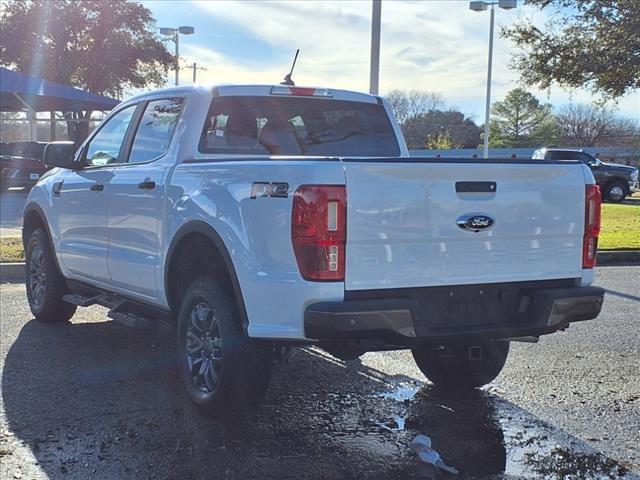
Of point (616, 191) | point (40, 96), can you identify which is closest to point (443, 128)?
point (616, 191)

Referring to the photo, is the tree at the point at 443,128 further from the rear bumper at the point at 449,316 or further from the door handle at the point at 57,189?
the rear bumper at the point at 449,316

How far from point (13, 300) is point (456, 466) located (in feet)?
19.1

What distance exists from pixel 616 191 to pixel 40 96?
20622mm

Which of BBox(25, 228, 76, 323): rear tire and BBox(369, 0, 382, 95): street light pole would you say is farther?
BBox(369, 0, 382, 95): street light pole

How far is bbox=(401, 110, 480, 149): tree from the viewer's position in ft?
274

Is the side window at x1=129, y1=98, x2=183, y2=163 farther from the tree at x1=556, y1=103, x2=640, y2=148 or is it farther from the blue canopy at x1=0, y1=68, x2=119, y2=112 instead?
the tree at x1=556, y1=103, x2=640, y2=148

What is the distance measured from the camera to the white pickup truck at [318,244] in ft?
11.5

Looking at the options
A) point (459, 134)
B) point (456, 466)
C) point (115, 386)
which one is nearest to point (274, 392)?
point (115, 386)

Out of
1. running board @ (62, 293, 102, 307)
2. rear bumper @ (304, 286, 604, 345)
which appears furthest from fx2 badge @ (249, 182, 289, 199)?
running board @ (62, 293, 102, 307)

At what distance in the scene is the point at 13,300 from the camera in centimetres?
786

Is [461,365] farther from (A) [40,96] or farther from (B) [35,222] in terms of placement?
(A) [40,96]

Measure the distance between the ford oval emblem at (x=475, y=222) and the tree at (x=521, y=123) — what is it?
256ft

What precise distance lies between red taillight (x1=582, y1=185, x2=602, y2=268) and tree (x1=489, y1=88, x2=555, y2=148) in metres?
77.4

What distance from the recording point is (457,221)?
3742mm
